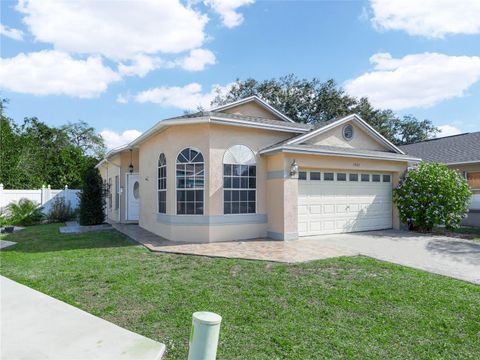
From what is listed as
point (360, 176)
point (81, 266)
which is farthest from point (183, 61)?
point (81, 266)

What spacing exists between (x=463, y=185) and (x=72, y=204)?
22.2m

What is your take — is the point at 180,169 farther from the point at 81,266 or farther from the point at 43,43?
the point at 43,43

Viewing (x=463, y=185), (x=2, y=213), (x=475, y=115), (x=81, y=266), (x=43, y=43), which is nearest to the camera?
(x=81, y=266)

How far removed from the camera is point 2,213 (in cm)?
1803

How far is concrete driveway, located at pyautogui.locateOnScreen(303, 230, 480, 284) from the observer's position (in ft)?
25.0

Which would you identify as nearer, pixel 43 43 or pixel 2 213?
pixel 43 43

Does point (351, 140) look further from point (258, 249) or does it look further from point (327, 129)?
point (258, 249)

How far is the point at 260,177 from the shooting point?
11656 millimetres

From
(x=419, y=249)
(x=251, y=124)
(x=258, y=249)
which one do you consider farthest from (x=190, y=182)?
(x=419, y=249)

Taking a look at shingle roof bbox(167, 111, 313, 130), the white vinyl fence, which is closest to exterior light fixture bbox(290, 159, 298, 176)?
shingle roof bbox(167, 111, 313, 130)

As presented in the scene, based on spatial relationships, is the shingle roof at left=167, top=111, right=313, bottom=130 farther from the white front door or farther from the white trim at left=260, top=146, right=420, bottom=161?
the white front door

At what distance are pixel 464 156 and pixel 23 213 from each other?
82.0 ft

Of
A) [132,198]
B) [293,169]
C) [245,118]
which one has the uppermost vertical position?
[245,118]

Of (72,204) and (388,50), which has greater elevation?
(388,50)
